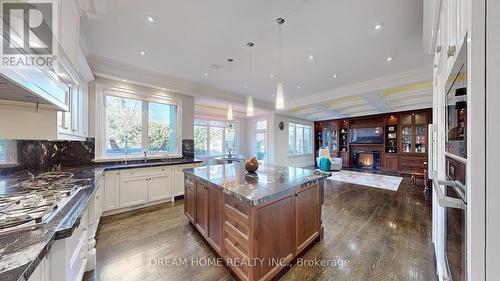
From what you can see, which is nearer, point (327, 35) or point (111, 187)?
point (327, 35)

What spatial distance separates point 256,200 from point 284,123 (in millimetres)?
6572

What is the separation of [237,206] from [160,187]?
2.67 meters

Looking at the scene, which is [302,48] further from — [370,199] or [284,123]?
[284,123]

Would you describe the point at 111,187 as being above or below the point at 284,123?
below

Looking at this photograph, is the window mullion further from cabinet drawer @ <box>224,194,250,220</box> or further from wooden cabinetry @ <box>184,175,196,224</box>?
cabinet drawer @ <box>224,194,250,220</box>

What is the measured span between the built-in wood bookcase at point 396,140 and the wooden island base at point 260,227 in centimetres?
650

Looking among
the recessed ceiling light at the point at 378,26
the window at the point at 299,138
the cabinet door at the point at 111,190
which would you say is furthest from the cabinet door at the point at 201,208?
the window at the point at 299,138

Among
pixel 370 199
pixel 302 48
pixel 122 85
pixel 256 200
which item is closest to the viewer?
pixel 256 200

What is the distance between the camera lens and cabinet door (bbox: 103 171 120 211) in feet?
9.95

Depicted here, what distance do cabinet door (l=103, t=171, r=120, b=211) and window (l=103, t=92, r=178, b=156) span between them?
65 centimetres

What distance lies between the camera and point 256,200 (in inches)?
53.6
